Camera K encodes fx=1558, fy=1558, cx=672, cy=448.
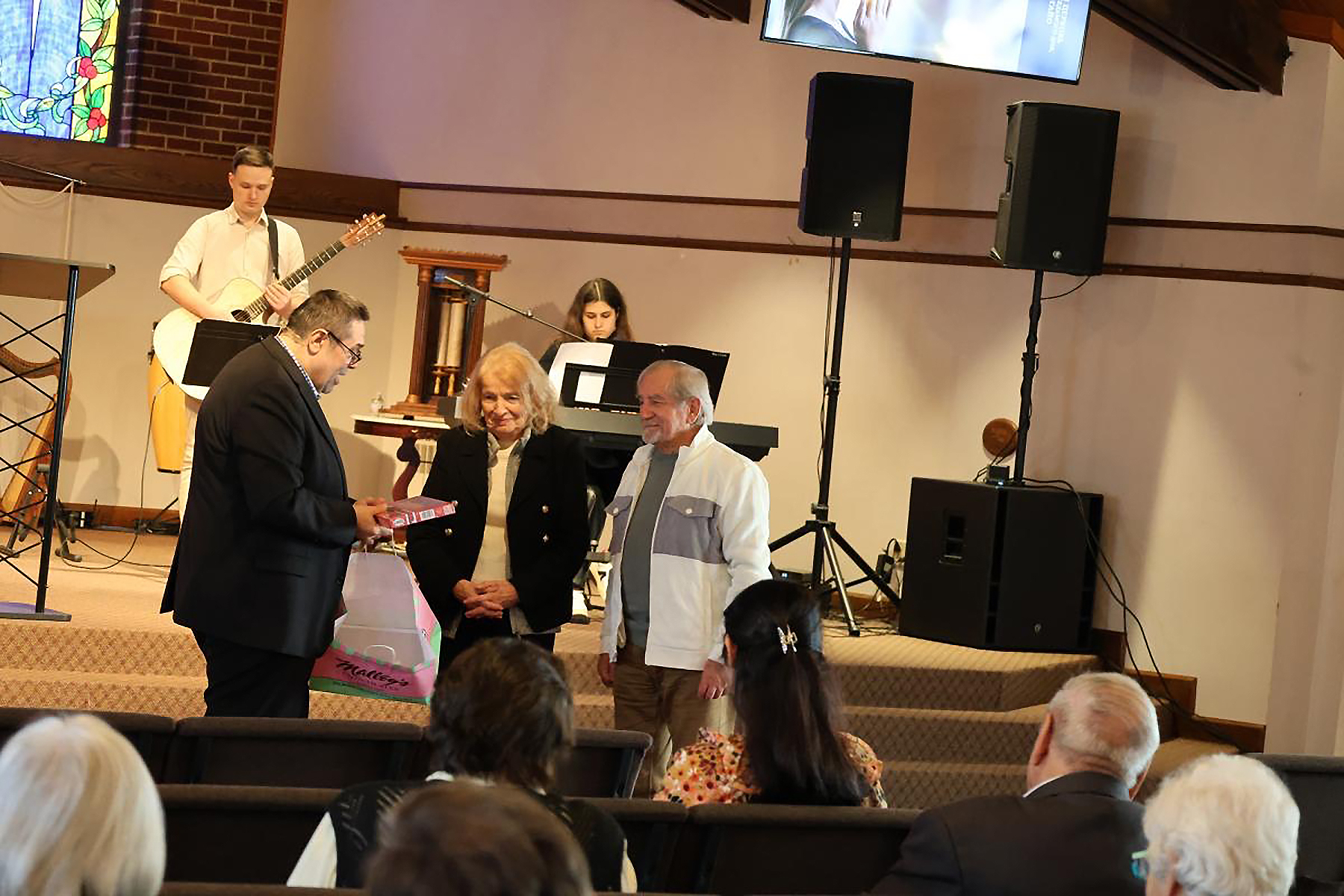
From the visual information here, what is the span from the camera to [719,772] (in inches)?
110

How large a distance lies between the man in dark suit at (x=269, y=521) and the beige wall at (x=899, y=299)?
4.25 m

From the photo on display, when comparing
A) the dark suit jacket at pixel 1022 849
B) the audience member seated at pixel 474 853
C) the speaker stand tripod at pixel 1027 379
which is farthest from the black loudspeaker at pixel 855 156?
the audience member seated at pixel 474 853

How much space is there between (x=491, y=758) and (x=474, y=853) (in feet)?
3.30

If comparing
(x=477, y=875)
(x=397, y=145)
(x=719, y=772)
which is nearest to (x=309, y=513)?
(x=719, y=772)

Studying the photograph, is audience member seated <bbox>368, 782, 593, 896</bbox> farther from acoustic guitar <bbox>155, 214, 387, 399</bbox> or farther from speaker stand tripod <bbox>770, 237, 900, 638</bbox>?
speaker stand tripod <bbox>770, 237, 900, 638</bbox>

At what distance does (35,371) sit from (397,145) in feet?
7.34

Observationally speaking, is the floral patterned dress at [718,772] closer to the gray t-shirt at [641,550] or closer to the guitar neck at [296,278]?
the gray t-shirt at [641,550]

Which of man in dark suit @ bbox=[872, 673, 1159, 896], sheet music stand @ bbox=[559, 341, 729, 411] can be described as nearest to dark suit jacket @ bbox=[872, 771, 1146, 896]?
man in dark suit @ bbox=[872, 673, 1159, 896]

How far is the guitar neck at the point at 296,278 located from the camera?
600 cm

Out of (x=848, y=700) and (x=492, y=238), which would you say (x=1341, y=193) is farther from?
(x=492, y=238)

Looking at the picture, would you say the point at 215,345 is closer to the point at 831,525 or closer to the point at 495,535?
the point at 495,535

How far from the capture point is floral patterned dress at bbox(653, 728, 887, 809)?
2.76 meters

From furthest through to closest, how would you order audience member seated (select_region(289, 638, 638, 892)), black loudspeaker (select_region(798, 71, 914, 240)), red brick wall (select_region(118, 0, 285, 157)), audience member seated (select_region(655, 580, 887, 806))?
red brick wall (select_region(118, 0, 285, 157))
black loudspeaker (select_region(798, 71, 914, 240))
audience member seated (select_region(655, 580, 887, 806))
audience member seated (select_region(289, 638, 638, 892))

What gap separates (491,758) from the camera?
207cm
